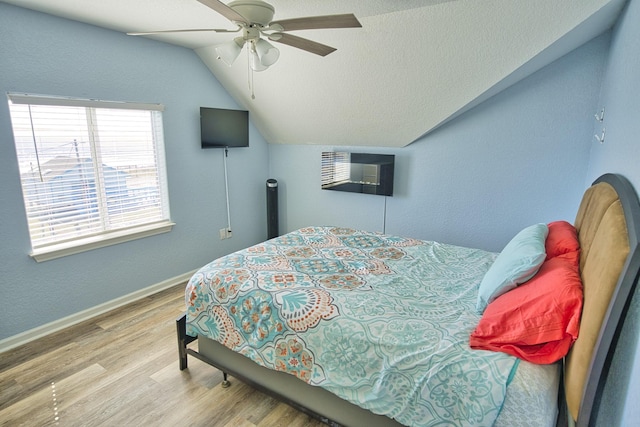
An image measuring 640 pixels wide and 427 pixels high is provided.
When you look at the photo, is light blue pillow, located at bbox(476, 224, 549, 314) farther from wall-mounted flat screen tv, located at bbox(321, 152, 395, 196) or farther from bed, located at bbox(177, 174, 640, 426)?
wall-mounted flat screen tv, located at bbox(321, 152, 395, 196)

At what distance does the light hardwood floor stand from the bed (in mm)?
164

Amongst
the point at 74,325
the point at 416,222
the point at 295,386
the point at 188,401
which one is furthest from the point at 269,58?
the point at 74,325

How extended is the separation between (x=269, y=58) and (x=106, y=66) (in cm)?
175

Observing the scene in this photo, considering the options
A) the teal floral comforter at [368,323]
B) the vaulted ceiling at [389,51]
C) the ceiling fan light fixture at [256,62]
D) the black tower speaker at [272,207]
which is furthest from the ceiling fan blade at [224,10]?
the black tower speaker at [272,207]

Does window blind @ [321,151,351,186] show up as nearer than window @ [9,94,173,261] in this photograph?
No

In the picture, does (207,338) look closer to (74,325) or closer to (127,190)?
(74,325)

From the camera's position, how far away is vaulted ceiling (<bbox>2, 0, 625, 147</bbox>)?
2.26 meters

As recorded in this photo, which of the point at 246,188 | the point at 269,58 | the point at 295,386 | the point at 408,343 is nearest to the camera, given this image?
the point at 408,343

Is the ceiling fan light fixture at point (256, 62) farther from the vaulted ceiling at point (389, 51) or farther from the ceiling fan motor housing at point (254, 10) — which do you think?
the vaulted ceiling at point (389, 51)

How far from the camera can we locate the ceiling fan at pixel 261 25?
5.45 feet

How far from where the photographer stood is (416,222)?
377 cm

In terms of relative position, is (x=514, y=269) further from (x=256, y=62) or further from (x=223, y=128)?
(x=223, y=128)

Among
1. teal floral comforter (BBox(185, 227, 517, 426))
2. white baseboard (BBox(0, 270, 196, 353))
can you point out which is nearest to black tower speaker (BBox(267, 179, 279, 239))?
white baseboard (BBox(0, 270, 196, 353))

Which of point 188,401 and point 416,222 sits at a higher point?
point 416,222
